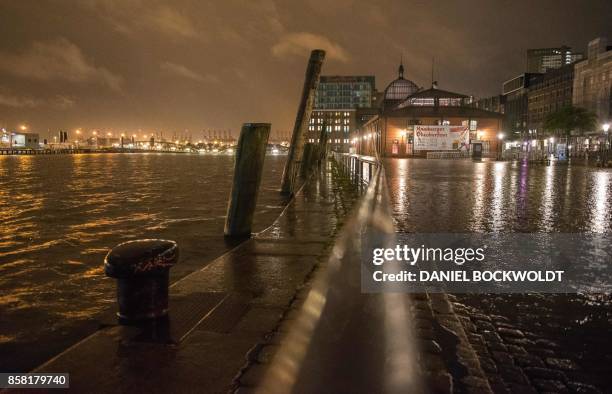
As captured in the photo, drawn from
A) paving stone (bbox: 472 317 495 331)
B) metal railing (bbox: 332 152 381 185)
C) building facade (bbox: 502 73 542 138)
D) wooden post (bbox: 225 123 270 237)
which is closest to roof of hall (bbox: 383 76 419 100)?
building facade (bbox: 502 73 542 138)

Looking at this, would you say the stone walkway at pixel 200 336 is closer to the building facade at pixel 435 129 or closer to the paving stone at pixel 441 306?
the paving stone at pixel 441 306

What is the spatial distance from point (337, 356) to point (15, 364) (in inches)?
102

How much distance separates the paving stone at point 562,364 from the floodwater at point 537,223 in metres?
0.07

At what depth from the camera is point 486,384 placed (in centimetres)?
304

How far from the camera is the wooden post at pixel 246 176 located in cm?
814

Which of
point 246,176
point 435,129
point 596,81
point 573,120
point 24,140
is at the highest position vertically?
point 596,81

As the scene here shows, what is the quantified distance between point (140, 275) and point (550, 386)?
3088mm

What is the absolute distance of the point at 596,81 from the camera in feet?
213

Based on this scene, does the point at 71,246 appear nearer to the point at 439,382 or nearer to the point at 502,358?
the point at 439,382

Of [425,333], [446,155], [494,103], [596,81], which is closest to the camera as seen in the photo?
[425,333]

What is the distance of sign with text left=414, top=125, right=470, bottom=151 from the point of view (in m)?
54.1

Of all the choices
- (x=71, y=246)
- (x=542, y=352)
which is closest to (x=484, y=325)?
(x=542, y=352)

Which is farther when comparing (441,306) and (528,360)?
(441,306)

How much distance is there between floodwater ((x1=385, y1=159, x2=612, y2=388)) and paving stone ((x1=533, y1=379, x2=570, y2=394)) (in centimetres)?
28
